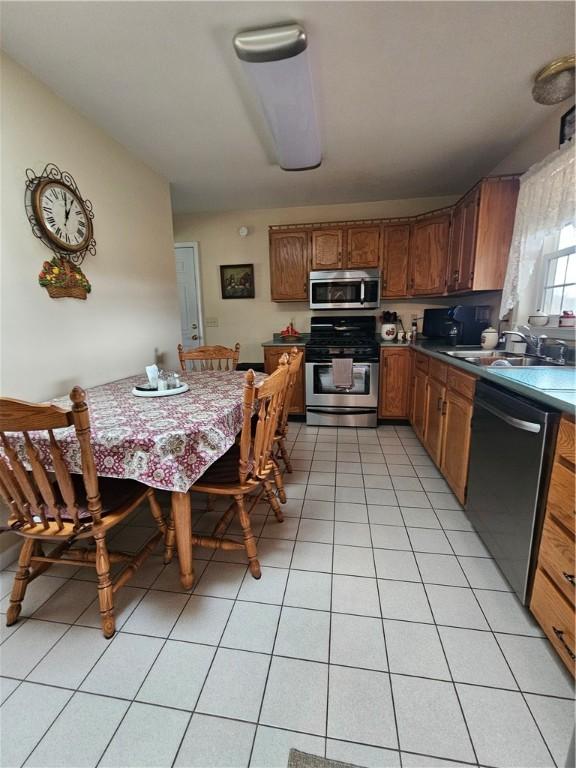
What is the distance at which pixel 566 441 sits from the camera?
1.05 metres

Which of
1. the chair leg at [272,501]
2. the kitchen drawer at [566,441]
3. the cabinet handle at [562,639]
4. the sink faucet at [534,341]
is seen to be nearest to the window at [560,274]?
the sink faucet at [534,341]

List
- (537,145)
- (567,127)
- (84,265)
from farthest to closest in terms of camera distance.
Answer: (537,145) → (84,265) → (567,127)

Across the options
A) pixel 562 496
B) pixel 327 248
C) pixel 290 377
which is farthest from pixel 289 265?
pixel 562 496

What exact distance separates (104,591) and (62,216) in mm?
1988

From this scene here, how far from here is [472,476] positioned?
175cm

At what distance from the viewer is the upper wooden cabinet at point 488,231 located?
2.33 metres

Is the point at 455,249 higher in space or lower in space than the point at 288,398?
higher

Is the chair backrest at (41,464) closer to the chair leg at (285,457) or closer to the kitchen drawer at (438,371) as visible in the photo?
the chair leg at (285,457)

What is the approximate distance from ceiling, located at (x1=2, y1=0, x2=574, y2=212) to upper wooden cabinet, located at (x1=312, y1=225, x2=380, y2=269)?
2.42ft

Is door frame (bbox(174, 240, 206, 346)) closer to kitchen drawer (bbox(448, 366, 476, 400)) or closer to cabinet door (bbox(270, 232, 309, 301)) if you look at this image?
cabinet door (bbox(270, 232, 309, 301))

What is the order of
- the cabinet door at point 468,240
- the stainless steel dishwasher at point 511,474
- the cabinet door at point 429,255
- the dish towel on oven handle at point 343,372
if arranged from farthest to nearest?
the dish towel on oven handle at point 343,372, the cabinet door at point 429,255, the cabinet door at point 468,240, the stainless steel dishwasher at point 511,474

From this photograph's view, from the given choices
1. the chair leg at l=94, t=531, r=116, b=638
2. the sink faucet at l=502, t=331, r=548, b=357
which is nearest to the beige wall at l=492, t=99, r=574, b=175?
the sink faucet at l=502, t=331, r=548, b=357

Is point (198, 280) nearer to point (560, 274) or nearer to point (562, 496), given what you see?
point (560, 274)

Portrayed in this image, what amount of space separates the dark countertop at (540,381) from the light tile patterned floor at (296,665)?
0.87 metres
